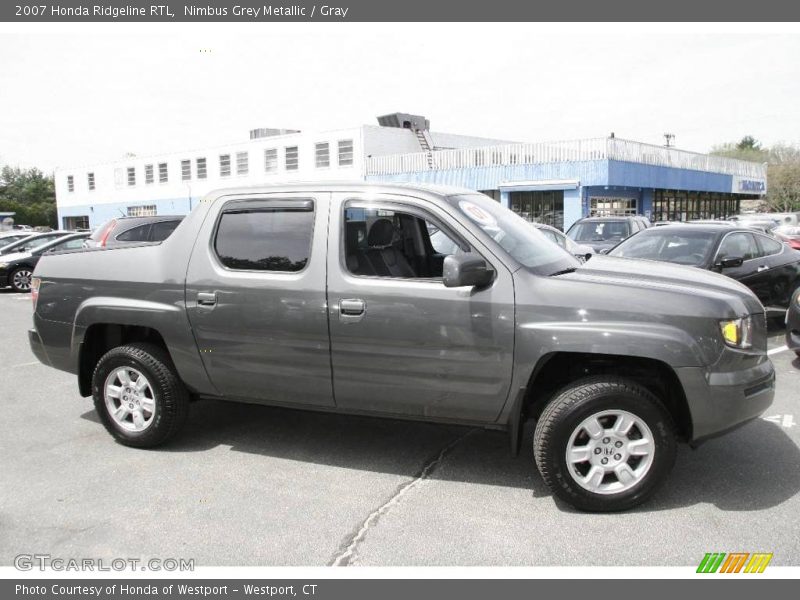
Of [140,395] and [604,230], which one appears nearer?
[140,395]

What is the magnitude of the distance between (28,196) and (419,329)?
91.3 m

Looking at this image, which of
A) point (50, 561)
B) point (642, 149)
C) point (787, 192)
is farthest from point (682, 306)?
point (787, 192)

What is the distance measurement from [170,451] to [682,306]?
3.66 m

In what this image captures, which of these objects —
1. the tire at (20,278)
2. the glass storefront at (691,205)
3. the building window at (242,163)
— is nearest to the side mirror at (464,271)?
the tire at (20,278)

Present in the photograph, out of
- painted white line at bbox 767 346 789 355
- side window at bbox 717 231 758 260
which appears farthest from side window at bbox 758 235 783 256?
painted white line at bbox 767 346 789 355

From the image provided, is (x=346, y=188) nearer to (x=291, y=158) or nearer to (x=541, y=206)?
(x=541, y=206)

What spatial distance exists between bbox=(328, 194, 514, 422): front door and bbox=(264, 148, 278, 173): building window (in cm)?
3356

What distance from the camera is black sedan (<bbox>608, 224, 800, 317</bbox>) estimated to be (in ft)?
27.7

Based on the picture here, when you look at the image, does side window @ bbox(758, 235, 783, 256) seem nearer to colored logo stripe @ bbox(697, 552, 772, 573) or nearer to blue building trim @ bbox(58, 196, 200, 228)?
colored logo stripe @ bbox(697, 552, 772, 573)

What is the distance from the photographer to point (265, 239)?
14.5 ft

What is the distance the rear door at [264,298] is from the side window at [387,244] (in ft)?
0.62

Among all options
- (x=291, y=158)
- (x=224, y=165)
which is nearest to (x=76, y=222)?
(x=224, y=165)

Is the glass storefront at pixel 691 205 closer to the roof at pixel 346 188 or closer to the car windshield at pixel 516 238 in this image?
the car windshield at pixel 516 238

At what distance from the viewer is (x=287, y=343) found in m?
4.23
